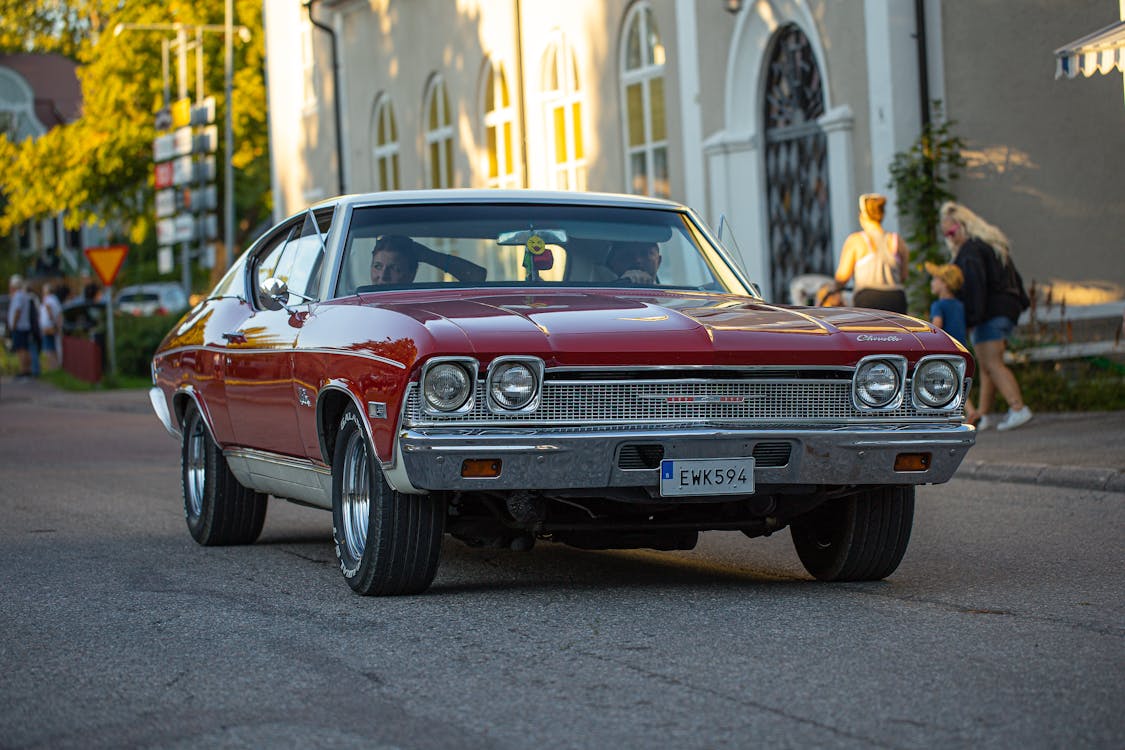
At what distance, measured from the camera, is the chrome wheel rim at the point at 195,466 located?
965cm

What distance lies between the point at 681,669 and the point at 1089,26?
43.7ft

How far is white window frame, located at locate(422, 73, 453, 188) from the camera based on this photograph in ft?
97.5

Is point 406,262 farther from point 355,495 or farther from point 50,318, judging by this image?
point 50,318

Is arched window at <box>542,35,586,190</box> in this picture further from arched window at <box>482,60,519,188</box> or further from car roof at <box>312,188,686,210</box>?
car roof at <box>312,188,686,210</box>

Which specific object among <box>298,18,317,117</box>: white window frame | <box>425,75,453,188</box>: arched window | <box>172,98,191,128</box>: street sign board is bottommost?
<box>425,75,453,188</box>: arched window

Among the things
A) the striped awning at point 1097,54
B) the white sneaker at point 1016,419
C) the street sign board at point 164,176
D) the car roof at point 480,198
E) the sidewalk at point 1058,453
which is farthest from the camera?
the street sign board at point 164,176

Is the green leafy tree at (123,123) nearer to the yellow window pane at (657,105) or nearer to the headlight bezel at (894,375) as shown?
the yellow window pane at (657,105)

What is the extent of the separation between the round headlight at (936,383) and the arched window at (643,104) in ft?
52.4

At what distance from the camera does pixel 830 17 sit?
62.3 ft

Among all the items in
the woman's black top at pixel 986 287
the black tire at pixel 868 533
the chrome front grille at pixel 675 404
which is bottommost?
the black tire at pixel 868 533

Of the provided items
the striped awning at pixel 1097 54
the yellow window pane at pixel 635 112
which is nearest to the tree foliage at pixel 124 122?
the yellow window pane at pixel 635 112

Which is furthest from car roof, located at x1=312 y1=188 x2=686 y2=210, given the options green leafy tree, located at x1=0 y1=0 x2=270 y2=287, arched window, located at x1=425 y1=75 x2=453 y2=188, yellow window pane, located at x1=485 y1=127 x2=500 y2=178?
green leafy tree, located at x1=0 y1=0 x2=270 y2=287

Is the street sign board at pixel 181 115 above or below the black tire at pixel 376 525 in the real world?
above

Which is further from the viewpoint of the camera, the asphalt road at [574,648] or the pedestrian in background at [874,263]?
the pedestrian in background at [874,263]
